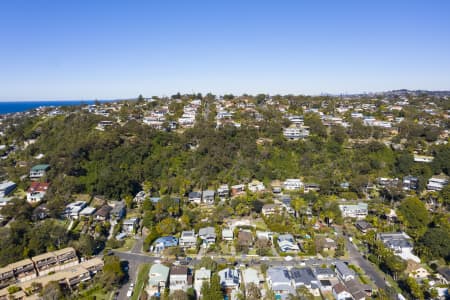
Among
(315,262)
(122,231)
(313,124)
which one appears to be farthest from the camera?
(313,124)

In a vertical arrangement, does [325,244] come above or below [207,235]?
below

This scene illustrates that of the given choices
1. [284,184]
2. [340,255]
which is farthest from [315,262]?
[284,184]

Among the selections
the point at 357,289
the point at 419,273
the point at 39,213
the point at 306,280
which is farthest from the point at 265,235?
the point at 39,213

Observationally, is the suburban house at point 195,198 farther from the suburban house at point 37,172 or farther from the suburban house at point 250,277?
the suburban house at point 37,172

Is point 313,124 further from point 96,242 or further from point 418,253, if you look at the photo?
point 96,242

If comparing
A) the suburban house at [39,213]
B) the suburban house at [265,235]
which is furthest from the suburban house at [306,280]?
the suburban house at [39,213]

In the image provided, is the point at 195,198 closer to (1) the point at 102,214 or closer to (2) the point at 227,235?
(2) the point at 227,235
